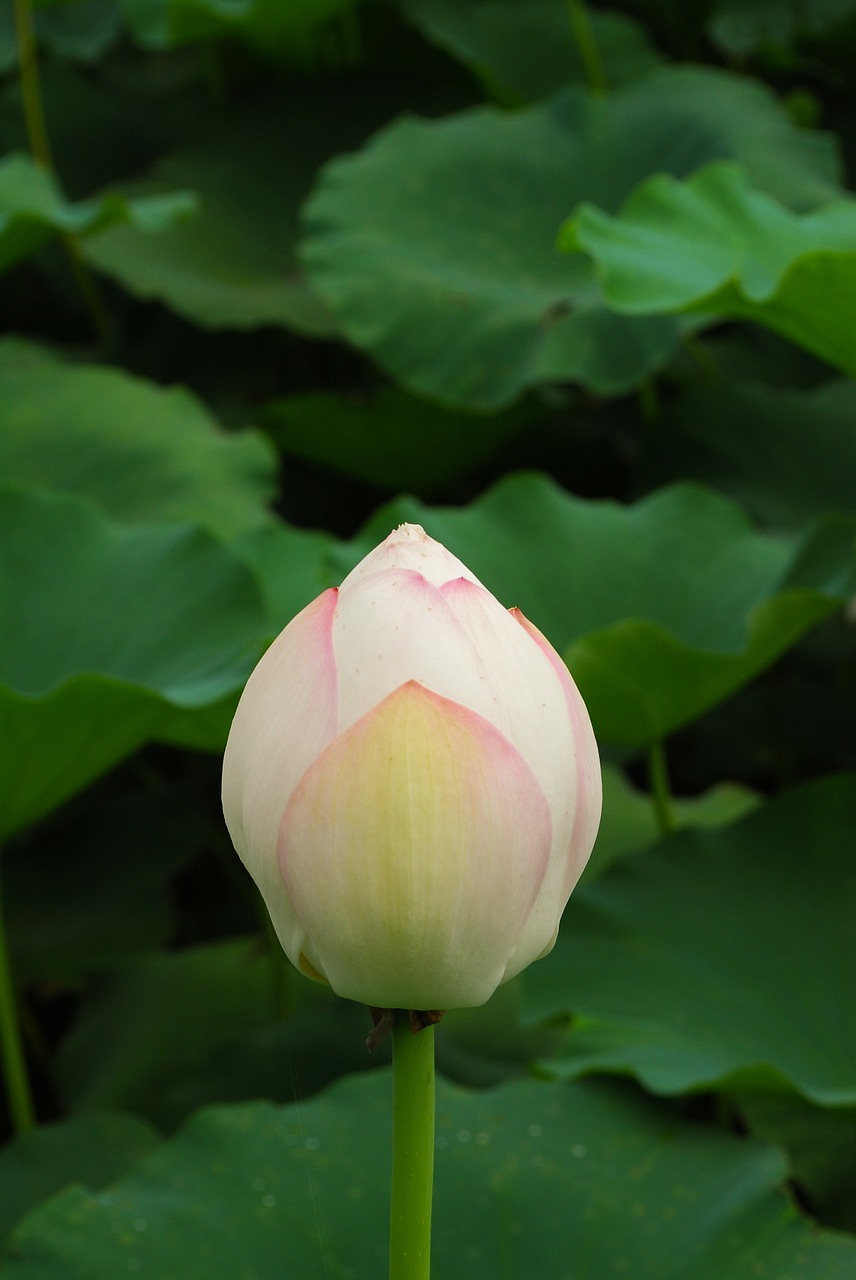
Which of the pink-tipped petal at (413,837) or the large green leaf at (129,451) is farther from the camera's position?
the large green leaf at (129,451)

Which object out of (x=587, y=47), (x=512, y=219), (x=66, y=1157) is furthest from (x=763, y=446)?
(x=66, y=1157)

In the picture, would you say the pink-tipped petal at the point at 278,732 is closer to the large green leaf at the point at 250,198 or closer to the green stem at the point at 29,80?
the large green leaf at the point at 250,198

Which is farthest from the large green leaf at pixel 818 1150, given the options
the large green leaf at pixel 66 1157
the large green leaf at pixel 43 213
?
the large green leaf at pixel 43 213

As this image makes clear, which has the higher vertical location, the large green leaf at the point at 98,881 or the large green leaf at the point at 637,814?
the large green leaf at the point at 637,814

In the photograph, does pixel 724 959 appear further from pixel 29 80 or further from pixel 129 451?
pixel 29 80

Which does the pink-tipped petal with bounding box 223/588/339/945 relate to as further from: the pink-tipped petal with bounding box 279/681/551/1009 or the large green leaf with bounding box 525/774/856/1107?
the large green leaf with bounding box 525/774/856/1107

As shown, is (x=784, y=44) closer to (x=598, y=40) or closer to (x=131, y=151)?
(x=598, y=40)
